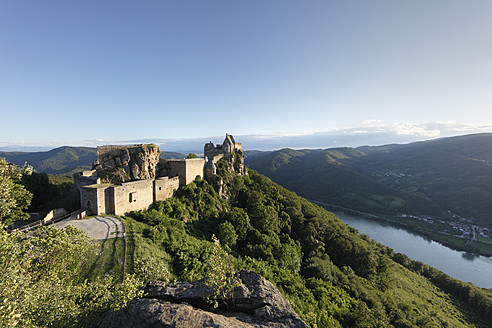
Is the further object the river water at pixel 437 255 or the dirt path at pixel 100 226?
the river water at pixel 437 255

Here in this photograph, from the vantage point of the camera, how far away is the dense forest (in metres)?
9.91

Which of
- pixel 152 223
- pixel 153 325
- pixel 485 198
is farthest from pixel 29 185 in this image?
pixel 485 198

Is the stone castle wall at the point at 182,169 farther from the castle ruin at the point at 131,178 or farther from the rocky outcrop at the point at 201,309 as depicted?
the rocky outcrop at the point at 201,309

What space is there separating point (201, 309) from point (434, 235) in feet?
477

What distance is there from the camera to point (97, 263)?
16922 mm

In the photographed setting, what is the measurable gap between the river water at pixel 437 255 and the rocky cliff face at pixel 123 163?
115m

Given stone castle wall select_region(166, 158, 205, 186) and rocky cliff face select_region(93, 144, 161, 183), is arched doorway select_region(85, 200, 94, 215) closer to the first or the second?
rocky cliff face select_region(93, 144, 161, 183)

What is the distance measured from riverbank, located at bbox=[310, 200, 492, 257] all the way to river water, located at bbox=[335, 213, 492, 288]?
3.03 meters

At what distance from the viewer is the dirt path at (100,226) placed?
2103 centimetres

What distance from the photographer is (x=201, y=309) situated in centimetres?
1070

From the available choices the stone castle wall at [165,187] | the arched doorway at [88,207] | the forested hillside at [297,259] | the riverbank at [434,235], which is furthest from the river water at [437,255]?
the arched doorway at [88,207]

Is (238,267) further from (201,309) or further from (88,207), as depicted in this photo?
(88,207)

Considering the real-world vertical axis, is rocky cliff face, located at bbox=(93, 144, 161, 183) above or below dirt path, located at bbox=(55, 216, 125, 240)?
above

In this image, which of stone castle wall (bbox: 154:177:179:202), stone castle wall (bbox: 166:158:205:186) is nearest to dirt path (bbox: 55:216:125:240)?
stone castle wall (bbox: 154:177:179:202)
